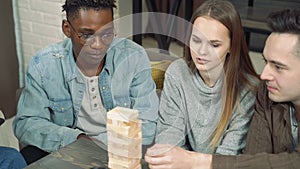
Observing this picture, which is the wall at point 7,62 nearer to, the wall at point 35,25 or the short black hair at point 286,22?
the wall at point 35,25

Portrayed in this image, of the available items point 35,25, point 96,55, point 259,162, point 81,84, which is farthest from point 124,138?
point 35,25

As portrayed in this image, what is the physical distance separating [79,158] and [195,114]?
15.0 inches

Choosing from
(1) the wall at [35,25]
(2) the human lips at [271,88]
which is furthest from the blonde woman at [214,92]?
(1) the wall at [35,25]

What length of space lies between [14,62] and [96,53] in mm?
1324

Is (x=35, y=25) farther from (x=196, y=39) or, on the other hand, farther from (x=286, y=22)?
(x=286, y=22)

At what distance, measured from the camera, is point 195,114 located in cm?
127

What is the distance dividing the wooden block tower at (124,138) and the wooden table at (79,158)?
87 mm

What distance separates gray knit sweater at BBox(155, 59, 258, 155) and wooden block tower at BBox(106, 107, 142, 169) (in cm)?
28

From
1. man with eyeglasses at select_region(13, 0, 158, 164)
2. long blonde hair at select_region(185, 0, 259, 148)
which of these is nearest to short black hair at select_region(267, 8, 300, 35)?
long blonde hair at select_region(185, 0, 259, 148)

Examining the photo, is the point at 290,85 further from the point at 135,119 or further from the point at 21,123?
the point at 21,123

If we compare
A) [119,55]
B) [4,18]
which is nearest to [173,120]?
[119,55]

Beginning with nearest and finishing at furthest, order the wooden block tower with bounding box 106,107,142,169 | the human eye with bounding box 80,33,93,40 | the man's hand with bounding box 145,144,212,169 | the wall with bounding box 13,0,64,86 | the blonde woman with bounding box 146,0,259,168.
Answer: the wooden block tower with bounding box 106,107,142,169, the man's hand with bounding box 145,144,212,169, the blonde woman with bounding box 146,0,259,168, the human eye with bounding box 80,33,93,40, the wall with bounding box 13,0,64,86

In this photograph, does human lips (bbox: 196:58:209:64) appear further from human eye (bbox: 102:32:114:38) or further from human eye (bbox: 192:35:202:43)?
human eye (bbox: 102:32:114:38)

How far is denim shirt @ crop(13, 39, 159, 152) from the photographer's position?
1277 mm
